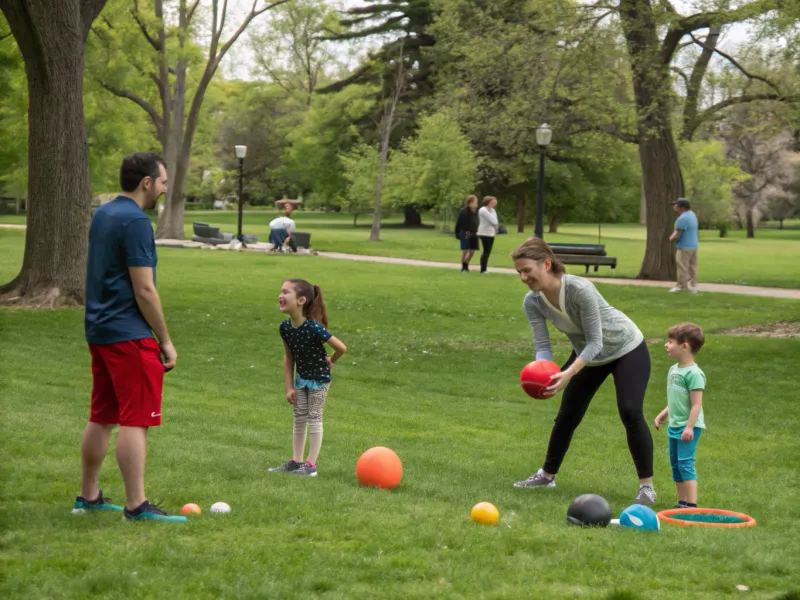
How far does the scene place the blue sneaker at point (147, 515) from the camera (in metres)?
5.52

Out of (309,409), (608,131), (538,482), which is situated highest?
(608,131)

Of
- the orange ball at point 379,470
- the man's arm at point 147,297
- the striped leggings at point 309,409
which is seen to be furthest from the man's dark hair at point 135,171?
the orange ball at point 379,470

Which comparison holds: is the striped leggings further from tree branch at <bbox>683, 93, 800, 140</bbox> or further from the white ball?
tree branch at <bbox>683, 93, 800, 140</bbox>

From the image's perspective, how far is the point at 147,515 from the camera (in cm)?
552

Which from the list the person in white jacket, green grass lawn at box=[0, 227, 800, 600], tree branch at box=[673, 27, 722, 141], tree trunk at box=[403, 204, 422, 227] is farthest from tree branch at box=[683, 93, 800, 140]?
tree trunk at box=[403, 204, 422, 227]

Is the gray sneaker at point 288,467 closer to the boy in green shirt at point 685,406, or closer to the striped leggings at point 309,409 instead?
the striped leggings at point 309,409

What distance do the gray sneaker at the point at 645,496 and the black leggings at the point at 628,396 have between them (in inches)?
3.2

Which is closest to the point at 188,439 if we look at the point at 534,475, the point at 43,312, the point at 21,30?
the point at 534,475

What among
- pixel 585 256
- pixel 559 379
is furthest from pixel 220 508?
pixel 585 256

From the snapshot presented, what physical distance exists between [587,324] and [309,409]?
2082 mm

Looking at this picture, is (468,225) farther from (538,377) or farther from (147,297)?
(147,297)

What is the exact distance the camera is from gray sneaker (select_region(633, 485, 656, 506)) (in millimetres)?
6889

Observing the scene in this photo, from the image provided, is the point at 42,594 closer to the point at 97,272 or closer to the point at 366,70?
the point at 97,272

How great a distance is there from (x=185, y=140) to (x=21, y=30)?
76.0ft
